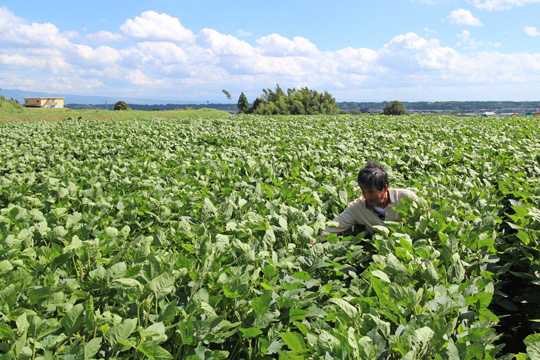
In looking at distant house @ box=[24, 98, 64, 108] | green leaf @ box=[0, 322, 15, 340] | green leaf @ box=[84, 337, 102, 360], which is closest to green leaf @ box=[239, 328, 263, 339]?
green leaf @ box=[84, 337, 102, 360]

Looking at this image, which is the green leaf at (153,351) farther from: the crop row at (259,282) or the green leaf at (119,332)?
the green leaf at (119,332)

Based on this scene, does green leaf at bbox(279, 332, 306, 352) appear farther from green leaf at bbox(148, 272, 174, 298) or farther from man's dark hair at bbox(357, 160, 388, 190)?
man's dark hair at bbox(357, 160, 388, 190)

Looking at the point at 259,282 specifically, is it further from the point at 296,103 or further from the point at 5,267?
the point at 296,103

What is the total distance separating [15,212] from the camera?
331 centimetres

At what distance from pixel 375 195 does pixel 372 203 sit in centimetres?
11

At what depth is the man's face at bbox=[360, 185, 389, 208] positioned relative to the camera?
11.4 ft

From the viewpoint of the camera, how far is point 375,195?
3.51 m

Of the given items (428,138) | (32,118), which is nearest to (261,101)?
(32,118)

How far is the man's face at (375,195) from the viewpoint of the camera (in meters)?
3.49

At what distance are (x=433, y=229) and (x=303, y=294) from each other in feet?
4.68

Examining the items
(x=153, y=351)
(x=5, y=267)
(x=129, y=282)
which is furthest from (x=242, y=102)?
(x=153, y=351)

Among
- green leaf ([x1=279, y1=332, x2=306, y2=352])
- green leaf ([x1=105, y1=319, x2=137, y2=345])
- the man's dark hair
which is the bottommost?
green leaf ([x1=279, y1=332, x2=306, y2=352])

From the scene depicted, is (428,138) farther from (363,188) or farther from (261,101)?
(261,101)

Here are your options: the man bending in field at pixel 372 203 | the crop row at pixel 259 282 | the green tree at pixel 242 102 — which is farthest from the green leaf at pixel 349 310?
the green tree at pixel 242 102
